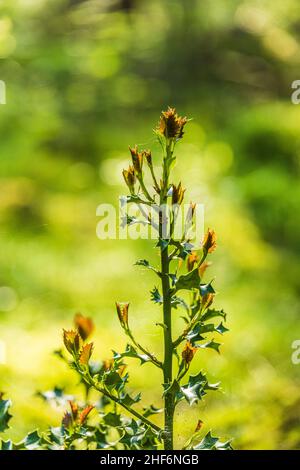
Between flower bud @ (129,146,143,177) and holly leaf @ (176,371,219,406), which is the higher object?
flower bud @ (129,146,143,177)

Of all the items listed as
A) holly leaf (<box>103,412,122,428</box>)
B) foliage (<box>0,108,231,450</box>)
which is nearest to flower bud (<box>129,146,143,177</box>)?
foliage (<box>0,108,231,450</box>)

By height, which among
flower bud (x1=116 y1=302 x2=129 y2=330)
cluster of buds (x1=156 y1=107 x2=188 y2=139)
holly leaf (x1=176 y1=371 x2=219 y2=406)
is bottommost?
holly leaf (x1=176 y1=371 x2=219 y2=406)

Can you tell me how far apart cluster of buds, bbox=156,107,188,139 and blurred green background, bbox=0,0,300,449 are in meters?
0.76

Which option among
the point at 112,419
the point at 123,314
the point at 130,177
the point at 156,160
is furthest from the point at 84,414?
the point at 156,160

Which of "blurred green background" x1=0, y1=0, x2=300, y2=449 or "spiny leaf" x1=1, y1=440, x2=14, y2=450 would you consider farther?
"blurred green background" x1=0, y1=0, x2=300, y2=449

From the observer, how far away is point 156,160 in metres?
4.00

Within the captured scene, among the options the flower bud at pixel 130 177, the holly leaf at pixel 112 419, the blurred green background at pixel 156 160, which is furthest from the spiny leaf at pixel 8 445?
the blurred green background at pixel 156 160

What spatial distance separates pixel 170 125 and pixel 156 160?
325 centimetres

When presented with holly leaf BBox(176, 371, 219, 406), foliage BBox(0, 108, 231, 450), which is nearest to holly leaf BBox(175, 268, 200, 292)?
foliage BBox(0, 108, 231, 450)

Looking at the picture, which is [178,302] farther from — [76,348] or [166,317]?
[76,348]

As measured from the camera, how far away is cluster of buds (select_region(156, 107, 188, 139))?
2.48 feet

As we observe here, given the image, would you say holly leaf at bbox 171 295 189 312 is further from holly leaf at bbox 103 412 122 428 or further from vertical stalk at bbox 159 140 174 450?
holly leaf at bbox 103 412 122 428

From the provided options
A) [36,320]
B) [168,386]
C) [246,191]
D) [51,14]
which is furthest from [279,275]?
[51,14]

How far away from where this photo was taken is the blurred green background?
1.93 meters
